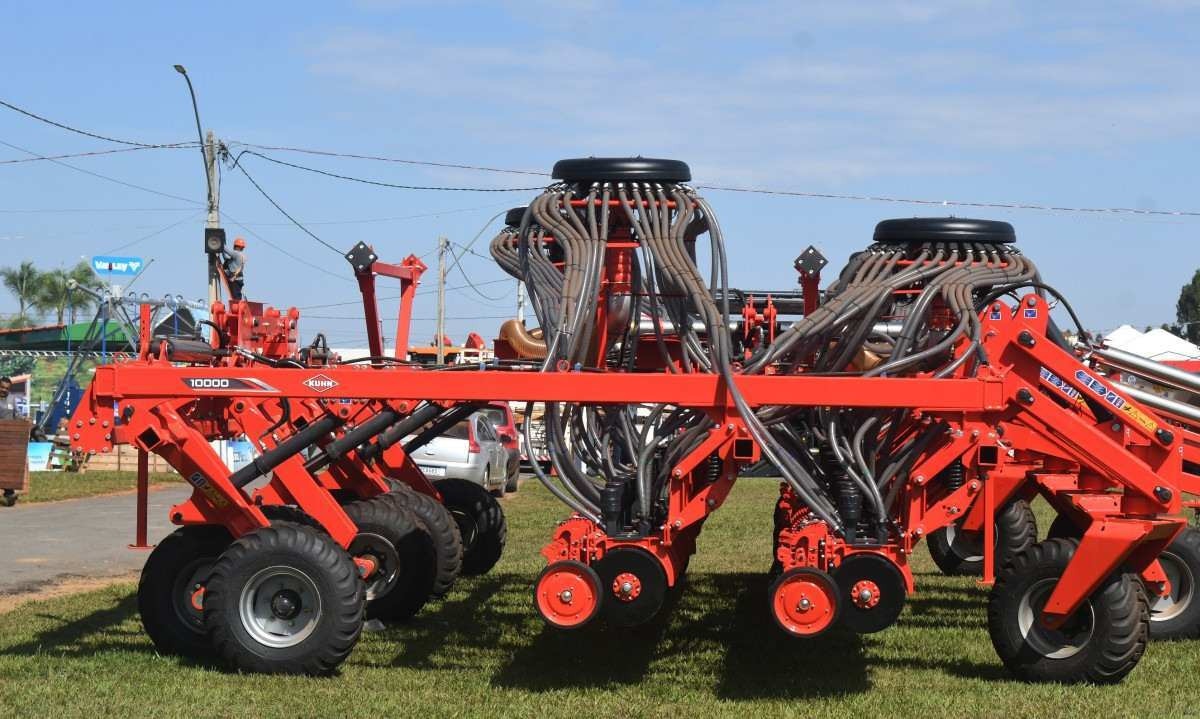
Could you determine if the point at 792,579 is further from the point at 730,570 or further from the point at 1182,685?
the point at 730,570

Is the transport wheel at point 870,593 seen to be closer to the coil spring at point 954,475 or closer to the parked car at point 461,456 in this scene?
the coil spring at point 954,475

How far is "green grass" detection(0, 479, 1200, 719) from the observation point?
327 inches

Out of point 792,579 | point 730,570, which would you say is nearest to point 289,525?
point 792,579

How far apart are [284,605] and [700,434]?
268cm

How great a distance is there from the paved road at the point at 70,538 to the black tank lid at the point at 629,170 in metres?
6.18

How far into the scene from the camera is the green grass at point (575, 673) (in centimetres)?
830

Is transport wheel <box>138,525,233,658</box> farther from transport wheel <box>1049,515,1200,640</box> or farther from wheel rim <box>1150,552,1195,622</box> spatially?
wheel rim <box>1150,552,1195,622</box>

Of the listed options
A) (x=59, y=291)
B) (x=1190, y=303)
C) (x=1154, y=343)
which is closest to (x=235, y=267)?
(x=1154, y=343)

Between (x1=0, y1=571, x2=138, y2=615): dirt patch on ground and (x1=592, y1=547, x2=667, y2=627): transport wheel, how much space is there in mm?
5815

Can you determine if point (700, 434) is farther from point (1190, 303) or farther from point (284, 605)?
point (1190, 303)

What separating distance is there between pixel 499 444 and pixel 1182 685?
735 inches

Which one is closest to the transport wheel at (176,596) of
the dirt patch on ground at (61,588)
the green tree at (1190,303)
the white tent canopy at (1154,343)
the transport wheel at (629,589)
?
the transport wheel at (629,589)

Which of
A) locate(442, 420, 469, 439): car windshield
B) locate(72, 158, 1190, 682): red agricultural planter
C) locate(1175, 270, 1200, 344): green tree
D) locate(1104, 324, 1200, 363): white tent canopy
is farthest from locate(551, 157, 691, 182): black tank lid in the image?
locate(1175, 270, 1200, 344): green tree

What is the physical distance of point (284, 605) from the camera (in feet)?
29.5
